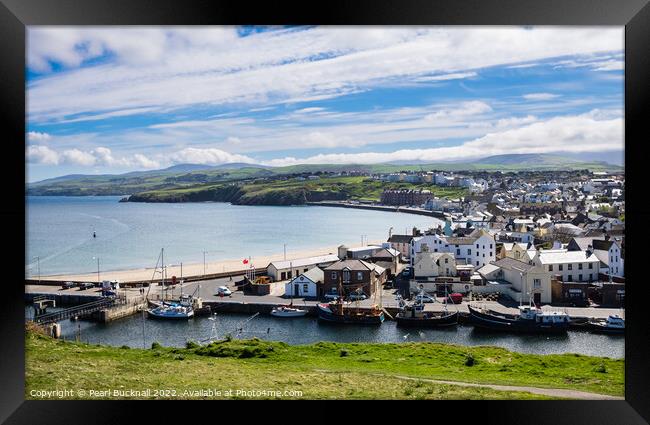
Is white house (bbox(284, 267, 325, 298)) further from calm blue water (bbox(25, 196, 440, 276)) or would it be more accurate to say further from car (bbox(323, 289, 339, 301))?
calm blue water (bbox(25, 196, 440, 276))

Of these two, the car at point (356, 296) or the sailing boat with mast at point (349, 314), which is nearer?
the sailing boat with mast at point (349, 314)

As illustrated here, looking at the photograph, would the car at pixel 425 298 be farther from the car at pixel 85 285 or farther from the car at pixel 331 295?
the car at pixel 85 285

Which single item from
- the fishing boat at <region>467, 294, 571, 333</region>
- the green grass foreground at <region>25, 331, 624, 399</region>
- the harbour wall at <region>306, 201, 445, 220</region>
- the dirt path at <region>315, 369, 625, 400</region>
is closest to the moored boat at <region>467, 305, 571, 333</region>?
the fishing boat at <region>467, 294, 571, 333</region>

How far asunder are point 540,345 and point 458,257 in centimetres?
370

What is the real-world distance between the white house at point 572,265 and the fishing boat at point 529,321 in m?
0.96

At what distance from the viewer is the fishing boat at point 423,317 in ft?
24.8

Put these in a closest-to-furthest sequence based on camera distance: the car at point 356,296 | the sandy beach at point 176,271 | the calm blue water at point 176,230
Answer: the car at point 356,296, the sandy beach at point 176,271, the calm blue water at point 176,230

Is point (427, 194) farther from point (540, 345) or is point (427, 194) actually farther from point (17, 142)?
point (17, 142)

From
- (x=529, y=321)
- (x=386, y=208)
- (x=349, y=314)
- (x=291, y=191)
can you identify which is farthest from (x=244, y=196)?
(x=529, y=321)

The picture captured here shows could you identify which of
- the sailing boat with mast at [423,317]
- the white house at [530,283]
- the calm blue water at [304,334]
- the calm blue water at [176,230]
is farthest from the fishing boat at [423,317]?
the calm blue water at [176,230]

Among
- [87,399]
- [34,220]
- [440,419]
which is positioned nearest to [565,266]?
[440,419]

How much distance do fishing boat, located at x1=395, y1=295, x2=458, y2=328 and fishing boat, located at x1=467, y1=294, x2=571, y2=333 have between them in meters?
0.39

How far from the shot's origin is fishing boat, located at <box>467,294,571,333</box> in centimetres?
712

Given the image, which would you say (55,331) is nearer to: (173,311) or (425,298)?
(173,311)
